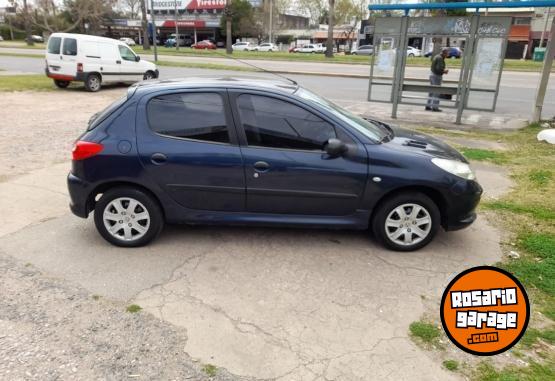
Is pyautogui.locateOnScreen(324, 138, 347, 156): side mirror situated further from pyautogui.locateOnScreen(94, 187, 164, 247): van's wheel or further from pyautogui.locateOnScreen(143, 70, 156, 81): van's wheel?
pyautogui.locateOnScreen(143, 70, 156, 81): van's wheel

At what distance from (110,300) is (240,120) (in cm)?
185

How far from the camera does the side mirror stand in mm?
3860

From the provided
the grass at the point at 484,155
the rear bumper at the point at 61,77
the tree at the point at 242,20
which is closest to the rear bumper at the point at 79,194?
the grass at the point at 484,155

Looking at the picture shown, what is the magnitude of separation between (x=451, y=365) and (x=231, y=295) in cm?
160

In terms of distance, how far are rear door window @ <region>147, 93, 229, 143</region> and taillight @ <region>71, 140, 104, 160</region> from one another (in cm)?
52

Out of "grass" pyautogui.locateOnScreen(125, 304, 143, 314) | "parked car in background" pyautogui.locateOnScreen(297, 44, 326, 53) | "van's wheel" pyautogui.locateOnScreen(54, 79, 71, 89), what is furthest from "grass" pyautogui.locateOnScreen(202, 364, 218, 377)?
"parked car in background" pyautogui.locateOnScreen(297, 44, 326, 53)

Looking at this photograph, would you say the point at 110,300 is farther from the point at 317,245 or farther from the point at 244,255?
the point at 317,245

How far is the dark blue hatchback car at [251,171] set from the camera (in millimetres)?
3945

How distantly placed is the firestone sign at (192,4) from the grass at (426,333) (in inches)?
2749

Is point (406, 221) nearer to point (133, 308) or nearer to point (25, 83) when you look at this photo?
point (133, 308)

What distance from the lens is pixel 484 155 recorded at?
7.76 metres

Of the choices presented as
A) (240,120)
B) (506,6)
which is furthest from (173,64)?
(240,120)

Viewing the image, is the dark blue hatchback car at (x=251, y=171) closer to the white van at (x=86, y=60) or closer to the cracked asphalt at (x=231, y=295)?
the cracked asphalt at (x=231, y=295)

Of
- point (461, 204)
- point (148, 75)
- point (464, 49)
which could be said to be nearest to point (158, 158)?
point (461, 204)
